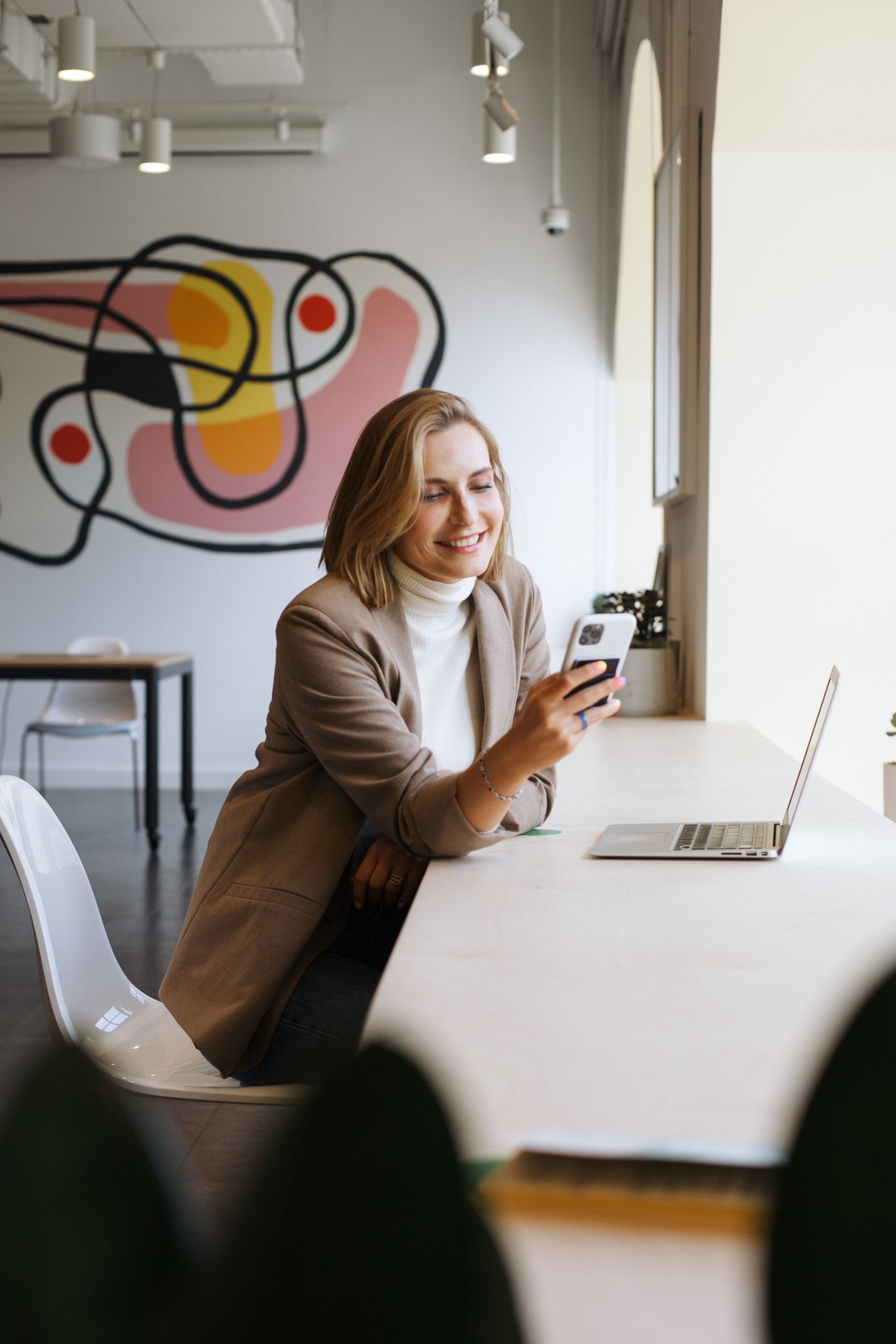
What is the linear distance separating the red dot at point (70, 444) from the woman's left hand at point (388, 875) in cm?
542

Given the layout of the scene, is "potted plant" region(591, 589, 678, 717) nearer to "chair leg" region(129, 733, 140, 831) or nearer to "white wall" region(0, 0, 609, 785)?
"chair leg" region(129, 733, 140, 831)

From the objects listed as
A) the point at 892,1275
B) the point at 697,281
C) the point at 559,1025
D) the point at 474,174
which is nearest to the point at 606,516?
the point at 474,174

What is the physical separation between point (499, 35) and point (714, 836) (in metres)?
2.71

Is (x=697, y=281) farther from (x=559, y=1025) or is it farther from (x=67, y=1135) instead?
(x=67, y=1135)

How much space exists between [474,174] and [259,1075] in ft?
18.4

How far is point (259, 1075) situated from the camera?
1416mm

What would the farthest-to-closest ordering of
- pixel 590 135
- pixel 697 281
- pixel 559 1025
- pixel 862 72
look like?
pixel 590 135, pixel 697 281, pixel 862 72, pixel 559 1025

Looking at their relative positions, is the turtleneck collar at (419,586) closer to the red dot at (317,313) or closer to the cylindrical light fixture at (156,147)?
the cylindrical light fixture at (156,147)

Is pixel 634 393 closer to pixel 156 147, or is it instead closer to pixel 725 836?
pixel 156 147

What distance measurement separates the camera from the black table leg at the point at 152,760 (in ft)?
16.1

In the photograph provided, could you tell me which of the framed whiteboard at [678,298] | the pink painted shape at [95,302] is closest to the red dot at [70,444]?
the pink painted shape at [95,302]

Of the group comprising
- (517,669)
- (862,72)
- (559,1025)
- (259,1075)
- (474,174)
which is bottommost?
(259,1075)

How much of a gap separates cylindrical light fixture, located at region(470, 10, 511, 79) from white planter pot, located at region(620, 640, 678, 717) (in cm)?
193

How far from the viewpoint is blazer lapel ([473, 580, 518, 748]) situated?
1.66 metres
